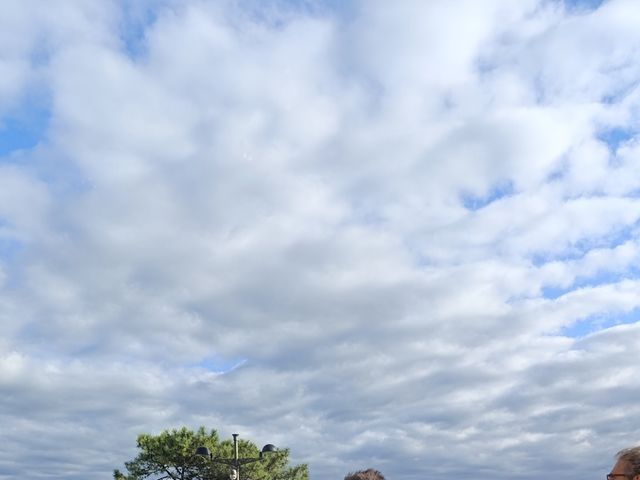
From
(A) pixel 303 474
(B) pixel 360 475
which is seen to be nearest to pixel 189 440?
(A) pixel 303 474

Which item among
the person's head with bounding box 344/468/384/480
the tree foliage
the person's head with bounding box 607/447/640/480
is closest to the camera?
the person's head with bounding box 607/447/640/480

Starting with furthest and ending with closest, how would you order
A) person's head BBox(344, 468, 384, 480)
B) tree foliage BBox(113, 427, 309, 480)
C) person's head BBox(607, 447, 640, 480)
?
tree foliage BBox(113, 427, 309, 480), person's head BBox(344, 468, 384, 480), person's head BBox(607, 447, 640, 480)

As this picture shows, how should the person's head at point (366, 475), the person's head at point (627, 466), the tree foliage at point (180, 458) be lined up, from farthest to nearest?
the tree foliage at point (180, 458)
the person's head at point (366, 475)
the person's head at point (627, 466)

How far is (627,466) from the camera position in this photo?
4.88 metres

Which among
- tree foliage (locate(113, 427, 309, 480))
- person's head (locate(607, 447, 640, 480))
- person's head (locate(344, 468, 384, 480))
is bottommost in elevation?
person's head (locate(607, 447, 640, 480))

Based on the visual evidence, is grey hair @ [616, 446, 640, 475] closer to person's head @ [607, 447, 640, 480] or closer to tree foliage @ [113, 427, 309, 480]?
person's head @ [607, 447, 640, 480]

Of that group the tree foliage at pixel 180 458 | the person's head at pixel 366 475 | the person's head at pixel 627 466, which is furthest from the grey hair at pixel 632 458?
the tree foliage at pixel 180 458

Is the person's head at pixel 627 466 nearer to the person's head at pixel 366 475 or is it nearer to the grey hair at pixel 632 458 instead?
the grey hair at pixel 632 458

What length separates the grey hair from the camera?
190 inches

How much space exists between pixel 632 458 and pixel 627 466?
62mm

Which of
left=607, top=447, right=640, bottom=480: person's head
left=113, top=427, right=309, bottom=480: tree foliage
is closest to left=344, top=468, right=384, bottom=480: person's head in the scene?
left=607, top=447, right=640, bottom=480: person's head

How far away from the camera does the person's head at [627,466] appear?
4.82 m

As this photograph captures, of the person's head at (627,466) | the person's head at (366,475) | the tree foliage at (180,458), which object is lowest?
the person's head at (627,466)

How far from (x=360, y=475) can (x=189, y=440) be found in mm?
48486
